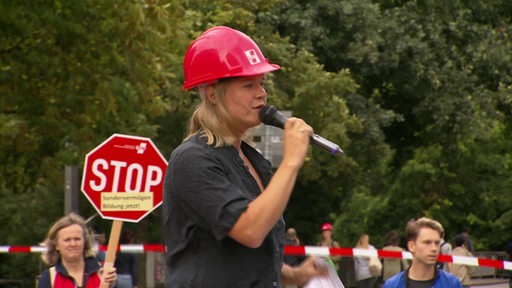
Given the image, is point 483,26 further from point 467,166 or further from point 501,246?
point 501,246

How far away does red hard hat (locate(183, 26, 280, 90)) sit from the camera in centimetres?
352

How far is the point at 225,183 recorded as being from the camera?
342 cm

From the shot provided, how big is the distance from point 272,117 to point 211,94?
0.21 meters

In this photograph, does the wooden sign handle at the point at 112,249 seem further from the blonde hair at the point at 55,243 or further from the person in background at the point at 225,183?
the person in background at the point at 225,183

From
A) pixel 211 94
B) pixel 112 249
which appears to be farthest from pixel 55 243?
pixel 211 94

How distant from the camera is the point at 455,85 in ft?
88.6

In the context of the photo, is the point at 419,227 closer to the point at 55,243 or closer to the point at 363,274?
the point at 55,243

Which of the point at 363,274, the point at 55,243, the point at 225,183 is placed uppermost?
the point at 225,183

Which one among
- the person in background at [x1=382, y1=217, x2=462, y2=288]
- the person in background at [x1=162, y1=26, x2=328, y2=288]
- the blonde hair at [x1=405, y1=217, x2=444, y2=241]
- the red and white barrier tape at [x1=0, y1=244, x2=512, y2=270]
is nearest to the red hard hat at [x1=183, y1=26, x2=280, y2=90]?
the person in background at [x1=162, y1=26, x2=328, y2=288]

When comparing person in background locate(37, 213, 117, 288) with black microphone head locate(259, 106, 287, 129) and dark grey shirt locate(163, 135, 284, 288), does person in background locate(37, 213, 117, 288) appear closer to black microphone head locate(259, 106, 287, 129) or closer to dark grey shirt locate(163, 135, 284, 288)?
dark grey shirt locate(163, 135, 284, 288)

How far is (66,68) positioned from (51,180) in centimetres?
173

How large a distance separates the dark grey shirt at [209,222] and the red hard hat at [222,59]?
181mm

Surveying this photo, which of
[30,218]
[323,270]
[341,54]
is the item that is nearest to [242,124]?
[323,270]

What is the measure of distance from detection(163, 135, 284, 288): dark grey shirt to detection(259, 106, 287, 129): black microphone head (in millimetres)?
136
